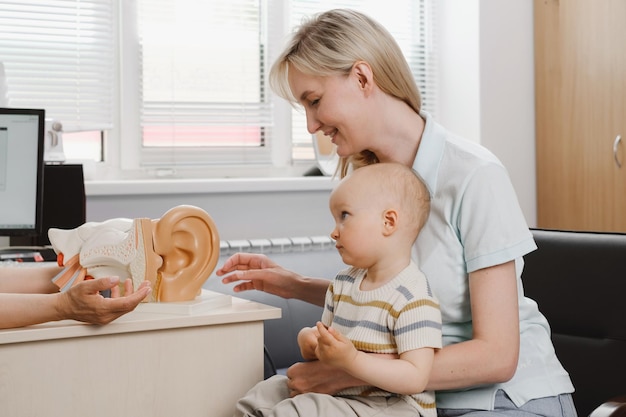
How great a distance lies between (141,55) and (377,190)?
6.92 ft

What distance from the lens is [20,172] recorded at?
2346 millimetres

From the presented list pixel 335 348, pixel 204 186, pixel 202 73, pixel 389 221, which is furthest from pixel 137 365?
pixel 202 73

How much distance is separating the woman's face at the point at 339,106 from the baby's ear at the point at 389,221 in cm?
20

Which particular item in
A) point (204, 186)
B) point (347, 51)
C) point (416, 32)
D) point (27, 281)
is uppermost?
point (416, 32)

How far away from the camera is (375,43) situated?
150 cm

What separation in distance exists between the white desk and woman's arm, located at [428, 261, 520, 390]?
336mm

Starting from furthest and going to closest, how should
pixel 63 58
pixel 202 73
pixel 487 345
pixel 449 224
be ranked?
pixel 202 73, pixel 63 58, pixel 449 224, pixel 487 345

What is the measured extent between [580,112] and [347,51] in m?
1.99

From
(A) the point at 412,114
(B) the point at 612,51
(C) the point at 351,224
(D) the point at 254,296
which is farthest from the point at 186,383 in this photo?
(B) the point at 612,51

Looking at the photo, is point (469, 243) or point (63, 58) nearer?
point (469, 243)

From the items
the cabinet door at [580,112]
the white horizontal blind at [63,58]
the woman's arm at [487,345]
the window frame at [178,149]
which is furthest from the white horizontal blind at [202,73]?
the woman's arm at [487,345]

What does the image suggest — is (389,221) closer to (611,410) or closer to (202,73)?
(611,410)

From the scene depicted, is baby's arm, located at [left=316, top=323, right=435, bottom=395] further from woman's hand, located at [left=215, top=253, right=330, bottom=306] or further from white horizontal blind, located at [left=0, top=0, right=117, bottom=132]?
white horizontal blind, located at [left=0, top=0, right=117, bottom=132]

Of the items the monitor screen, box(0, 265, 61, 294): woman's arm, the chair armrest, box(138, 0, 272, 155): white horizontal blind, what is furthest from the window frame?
the chair armrest
